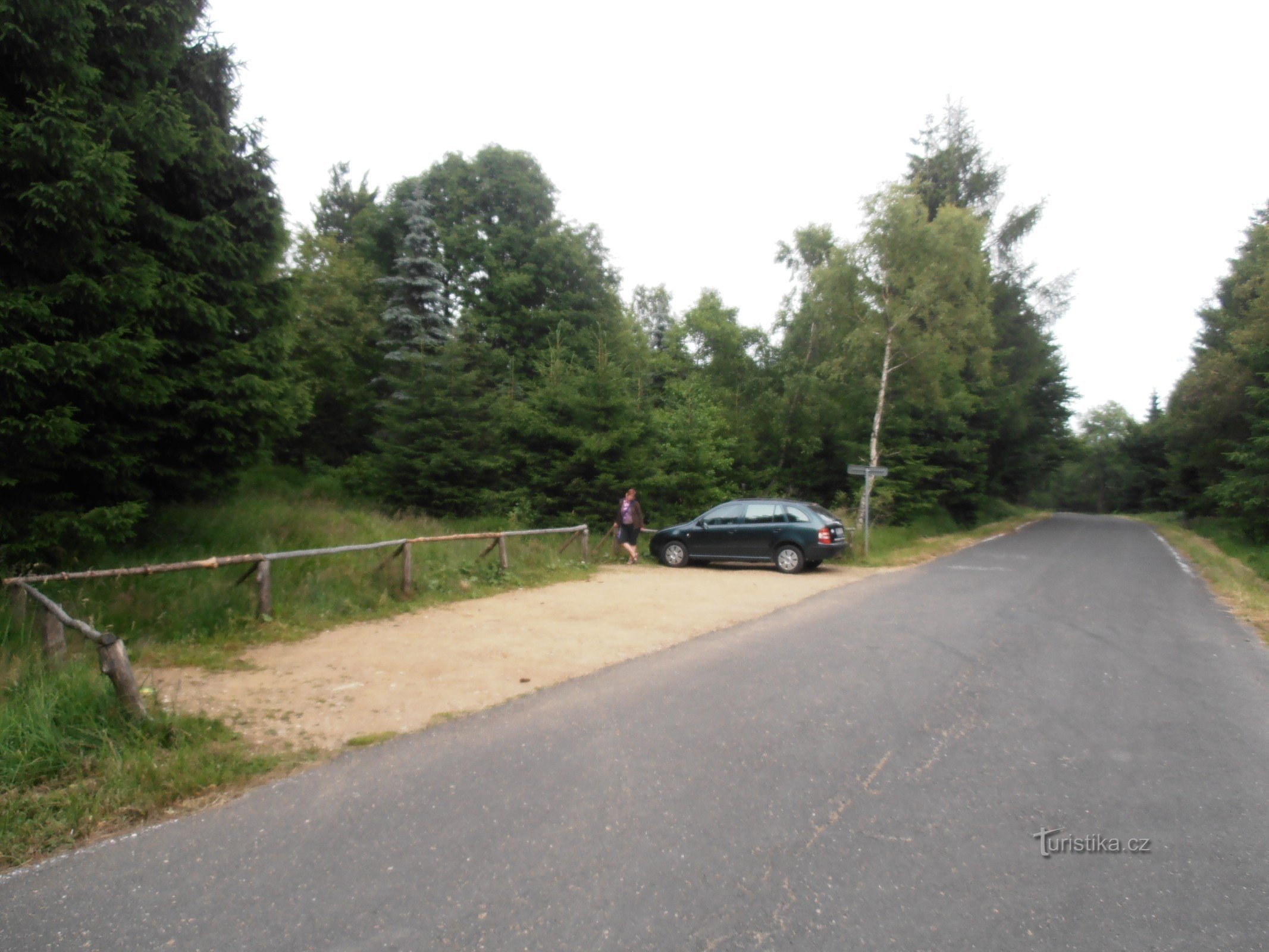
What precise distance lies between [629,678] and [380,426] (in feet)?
81.7

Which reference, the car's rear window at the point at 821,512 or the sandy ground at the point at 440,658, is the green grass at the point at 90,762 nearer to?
the sandy ground at the point at 440,658

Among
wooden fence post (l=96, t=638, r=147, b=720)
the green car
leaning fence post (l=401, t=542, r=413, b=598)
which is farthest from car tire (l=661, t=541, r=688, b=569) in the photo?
wooden fence post (l=96, t=638, r=147, b=720)

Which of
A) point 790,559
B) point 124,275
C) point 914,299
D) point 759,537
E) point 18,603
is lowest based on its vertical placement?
point 790,559

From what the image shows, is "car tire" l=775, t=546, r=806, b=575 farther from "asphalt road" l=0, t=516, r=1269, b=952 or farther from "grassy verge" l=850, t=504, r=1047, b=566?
"asphalt road" l=0, t=516, r=1269, b=952

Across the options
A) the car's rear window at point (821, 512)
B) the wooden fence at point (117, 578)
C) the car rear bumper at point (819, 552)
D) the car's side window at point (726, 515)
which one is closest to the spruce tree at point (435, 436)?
the car's side window at point (726, 515)

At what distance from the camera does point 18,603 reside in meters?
6.54

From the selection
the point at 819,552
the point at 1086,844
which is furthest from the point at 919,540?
the point at 1086,844

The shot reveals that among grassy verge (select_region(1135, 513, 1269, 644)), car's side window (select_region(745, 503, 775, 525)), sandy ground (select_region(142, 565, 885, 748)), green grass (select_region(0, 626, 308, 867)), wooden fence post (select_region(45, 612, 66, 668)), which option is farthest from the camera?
car's side window (select_region(745, 503, 775, 525))

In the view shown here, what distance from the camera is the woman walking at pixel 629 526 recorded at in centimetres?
1684

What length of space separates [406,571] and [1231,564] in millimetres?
21001

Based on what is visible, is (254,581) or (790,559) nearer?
(254,581)

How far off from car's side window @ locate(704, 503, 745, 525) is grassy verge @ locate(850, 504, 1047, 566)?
3.23 m

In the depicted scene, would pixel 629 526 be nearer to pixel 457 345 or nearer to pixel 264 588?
pixel 264 588

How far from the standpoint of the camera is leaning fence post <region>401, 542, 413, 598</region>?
34.7ft
